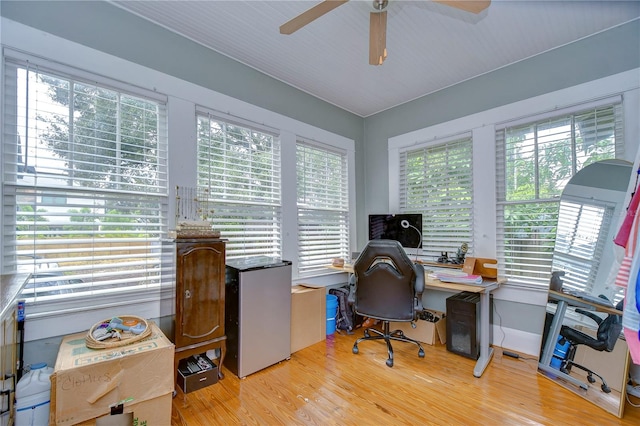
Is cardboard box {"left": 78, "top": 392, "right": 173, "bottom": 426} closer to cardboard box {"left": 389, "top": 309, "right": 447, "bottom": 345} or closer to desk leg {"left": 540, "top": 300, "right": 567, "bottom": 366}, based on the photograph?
cardboard box {"left": 389, "top": 309, "right": 447, "bottom": 345}

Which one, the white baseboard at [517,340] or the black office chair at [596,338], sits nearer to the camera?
the black office chair at [596,338]

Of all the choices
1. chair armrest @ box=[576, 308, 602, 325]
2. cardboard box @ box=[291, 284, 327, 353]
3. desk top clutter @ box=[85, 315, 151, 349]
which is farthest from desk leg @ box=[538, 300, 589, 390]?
desk top clutter @ box=[85, 315, 151, 349]

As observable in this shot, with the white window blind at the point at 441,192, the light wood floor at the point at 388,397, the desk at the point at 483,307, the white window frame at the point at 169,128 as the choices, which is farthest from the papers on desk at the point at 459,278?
the white window frame at the point at 169,128

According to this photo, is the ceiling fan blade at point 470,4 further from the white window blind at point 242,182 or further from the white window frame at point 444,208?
the white window blind at point 242,182

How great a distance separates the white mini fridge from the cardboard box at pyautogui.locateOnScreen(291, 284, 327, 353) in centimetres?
17

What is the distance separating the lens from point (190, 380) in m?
2.03

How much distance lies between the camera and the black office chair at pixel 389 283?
2.43 metres

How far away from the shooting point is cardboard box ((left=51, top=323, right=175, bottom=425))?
139 centimetres

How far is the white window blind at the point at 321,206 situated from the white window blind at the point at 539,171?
1860 mm

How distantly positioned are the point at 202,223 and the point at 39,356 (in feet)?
A: 4.26

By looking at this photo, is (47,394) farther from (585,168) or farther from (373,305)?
(585,168)

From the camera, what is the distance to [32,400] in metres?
1.52

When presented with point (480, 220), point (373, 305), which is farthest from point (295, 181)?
point (480, 220)

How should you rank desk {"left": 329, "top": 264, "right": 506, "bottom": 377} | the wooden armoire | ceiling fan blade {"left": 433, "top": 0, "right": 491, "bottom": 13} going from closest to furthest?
ceiling fan blade {"left": 433, "top": 0, "right": 491, "bottom": 13}
the wooden armoire
desk {"left": 329, "top": 264, "right": 506, "bottom": 377}
